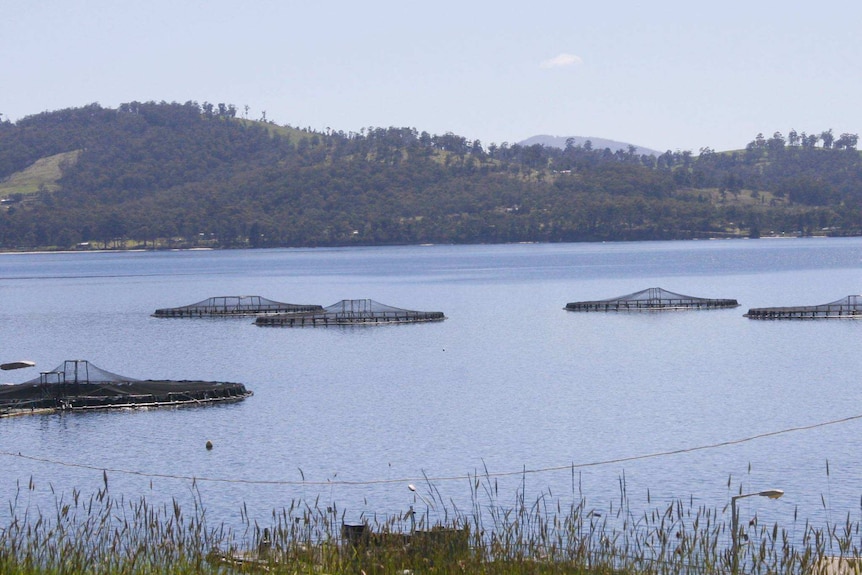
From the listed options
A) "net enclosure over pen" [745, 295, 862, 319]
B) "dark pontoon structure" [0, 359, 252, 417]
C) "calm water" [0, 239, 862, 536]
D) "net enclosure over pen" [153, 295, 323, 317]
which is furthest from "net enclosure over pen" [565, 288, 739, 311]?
"dark pontoon structure" [0, 359, 252, 417]

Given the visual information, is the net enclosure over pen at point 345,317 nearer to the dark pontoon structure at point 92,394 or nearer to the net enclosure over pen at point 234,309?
the net enclosure over pen at point 234,309

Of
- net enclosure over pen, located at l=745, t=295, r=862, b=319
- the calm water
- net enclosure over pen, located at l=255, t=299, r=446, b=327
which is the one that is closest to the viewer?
the calm water

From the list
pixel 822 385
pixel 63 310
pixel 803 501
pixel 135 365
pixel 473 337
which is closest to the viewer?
pixel 803 501

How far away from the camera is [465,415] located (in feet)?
198

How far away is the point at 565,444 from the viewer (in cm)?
5106

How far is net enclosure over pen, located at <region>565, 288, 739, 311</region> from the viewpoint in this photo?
127 m

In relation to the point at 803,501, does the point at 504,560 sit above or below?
above

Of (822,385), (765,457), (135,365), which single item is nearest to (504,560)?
(765,457)

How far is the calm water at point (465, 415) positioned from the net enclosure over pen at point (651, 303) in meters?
3.82

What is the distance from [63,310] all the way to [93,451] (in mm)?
103967

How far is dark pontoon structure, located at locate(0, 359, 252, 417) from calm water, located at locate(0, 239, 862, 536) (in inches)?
51.7

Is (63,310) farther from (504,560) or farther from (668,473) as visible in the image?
(504,560)

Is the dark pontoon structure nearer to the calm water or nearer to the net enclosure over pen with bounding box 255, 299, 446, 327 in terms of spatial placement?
the calm water

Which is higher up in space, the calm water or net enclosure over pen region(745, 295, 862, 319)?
net enclosure over pen region(745, 295, 862, 319)
